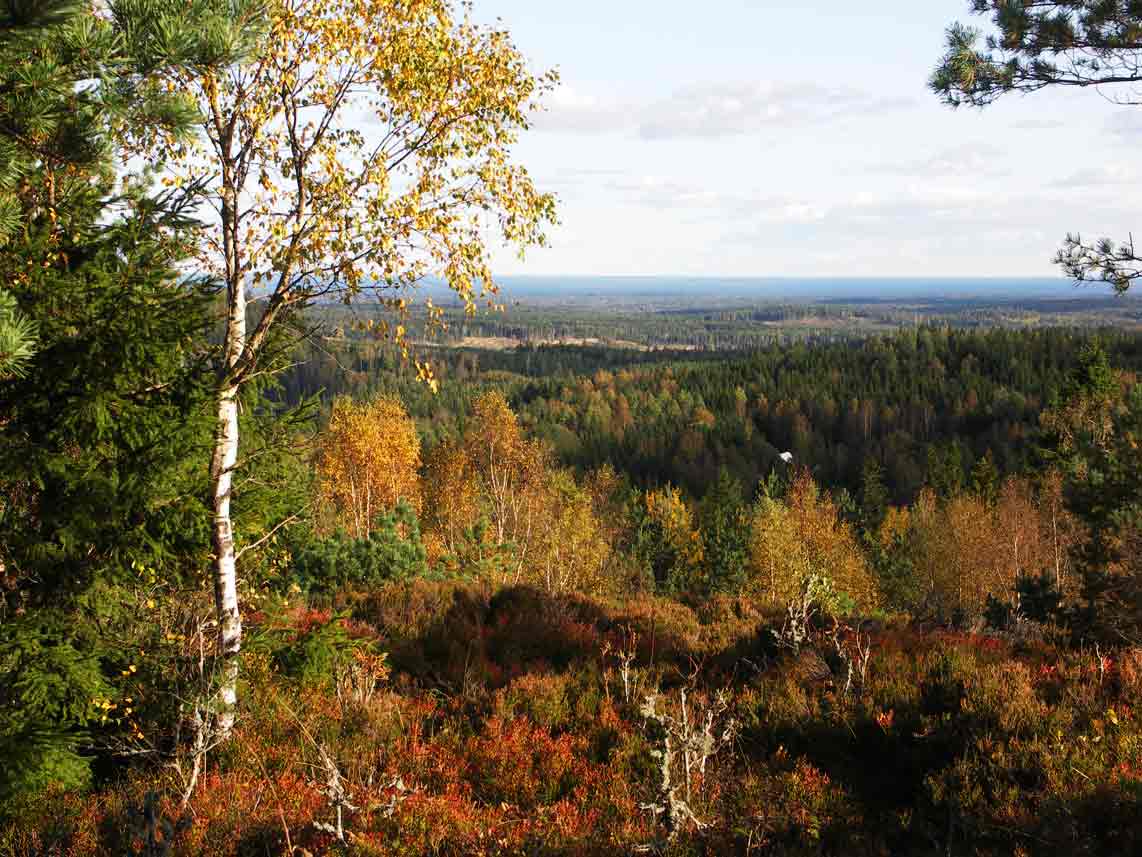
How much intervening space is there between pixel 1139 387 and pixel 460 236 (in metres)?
29.5

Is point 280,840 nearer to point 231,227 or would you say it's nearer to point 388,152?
point 231,227

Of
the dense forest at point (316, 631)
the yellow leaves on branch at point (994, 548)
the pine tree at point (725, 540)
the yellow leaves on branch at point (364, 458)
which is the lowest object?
the pine tree at point (725, 540)

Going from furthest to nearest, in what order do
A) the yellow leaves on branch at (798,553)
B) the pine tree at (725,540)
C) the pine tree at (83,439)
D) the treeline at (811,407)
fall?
the treeline at (811,407), the pine tree at (725,540), the yellow leaves on branch at (798,553), the pine tree at (83,439)

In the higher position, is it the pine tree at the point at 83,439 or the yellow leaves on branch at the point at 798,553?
the pine tree at the point at 83,439

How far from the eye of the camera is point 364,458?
143 ft

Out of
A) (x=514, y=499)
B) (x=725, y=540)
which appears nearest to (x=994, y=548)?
(x=725, y=540)

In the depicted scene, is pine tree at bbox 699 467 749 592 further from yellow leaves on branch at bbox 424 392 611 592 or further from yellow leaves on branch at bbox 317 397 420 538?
yellow leaves on branch at bbox 317 397 420 538

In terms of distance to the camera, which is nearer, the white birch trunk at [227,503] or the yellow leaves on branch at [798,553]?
the white birch trunk at [227,503]

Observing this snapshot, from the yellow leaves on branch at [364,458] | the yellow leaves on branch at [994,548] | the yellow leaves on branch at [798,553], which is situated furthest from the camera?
the yellow leaves on branch at [798,553]

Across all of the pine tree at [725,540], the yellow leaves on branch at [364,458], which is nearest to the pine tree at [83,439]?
the yellow leaves on branch at [364,458]

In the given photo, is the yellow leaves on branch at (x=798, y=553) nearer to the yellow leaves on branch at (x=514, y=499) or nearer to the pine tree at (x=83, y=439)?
the yellow leaves on branch at (x=514, y=499)

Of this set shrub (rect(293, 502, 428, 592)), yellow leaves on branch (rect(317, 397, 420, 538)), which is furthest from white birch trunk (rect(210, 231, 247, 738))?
yellow leaves on branch (rect(317, 397, 420, 538))

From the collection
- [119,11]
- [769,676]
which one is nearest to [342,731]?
[769,676]

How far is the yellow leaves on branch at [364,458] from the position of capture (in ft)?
141
